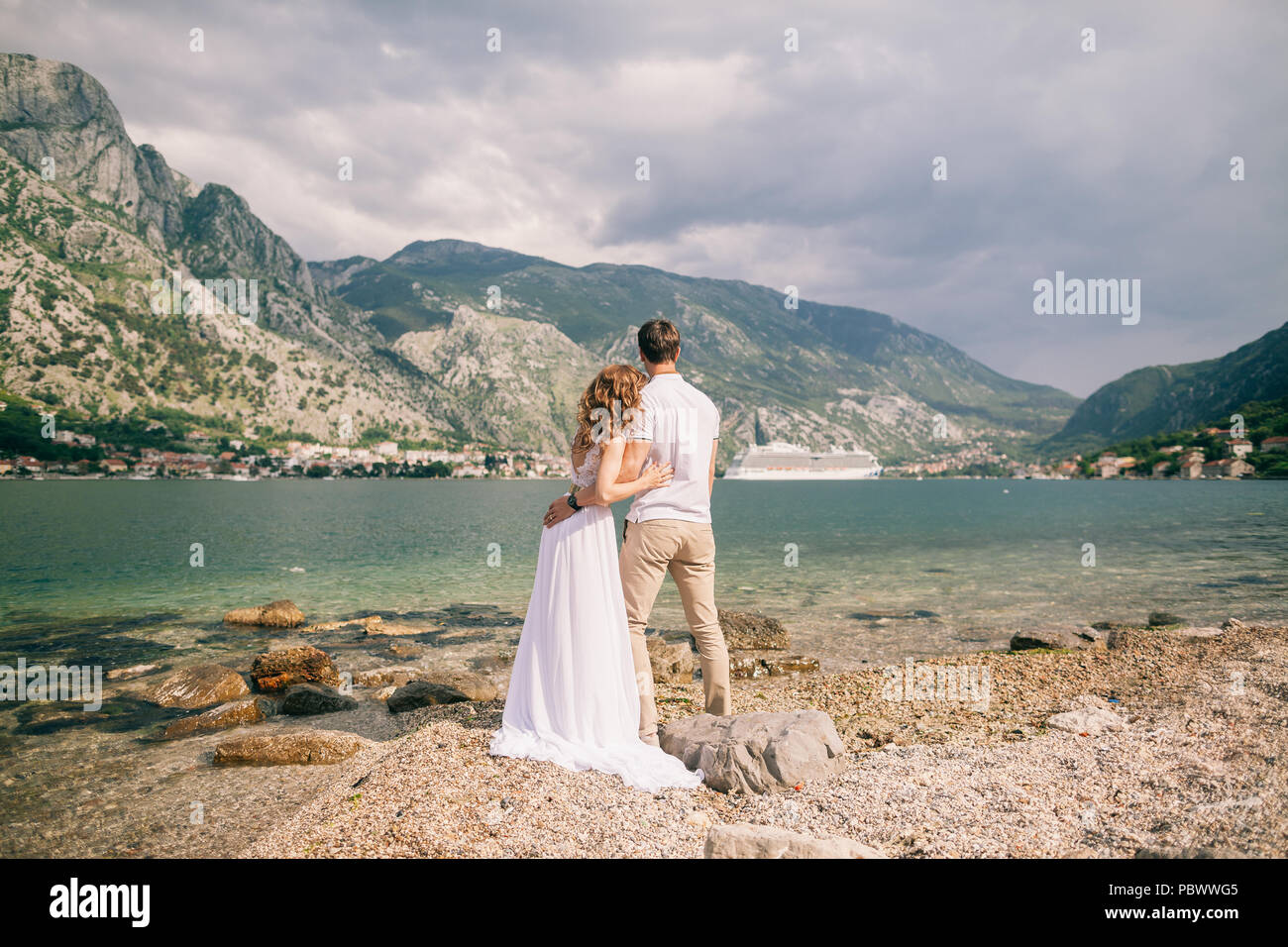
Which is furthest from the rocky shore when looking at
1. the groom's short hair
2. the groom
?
the groom's short hair

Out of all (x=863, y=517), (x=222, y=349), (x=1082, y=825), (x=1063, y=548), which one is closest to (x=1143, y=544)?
(x=1063, y=548)

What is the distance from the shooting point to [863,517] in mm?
69625

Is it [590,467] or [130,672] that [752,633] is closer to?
[590,467]

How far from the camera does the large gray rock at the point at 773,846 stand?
154 inches

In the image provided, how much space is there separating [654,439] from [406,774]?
3.79 metres

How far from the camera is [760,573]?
99.1ft

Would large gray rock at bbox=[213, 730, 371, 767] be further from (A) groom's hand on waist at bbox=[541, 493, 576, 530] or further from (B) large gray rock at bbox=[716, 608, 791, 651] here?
(B) large gray rock at bbox=[716, 608, 791, 651]

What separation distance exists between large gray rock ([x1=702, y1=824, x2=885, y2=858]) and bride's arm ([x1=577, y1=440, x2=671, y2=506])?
2.73 metres

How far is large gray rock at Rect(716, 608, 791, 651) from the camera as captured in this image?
51.1ft

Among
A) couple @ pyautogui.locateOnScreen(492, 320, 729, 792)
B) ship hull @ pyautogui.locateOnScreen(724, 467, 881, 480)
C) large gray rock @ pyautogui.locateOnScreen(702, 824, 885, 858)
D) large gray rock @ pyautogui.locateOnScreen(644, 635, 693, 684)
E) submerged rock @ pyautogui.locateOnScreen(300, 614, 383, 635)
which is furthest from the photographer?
ship hull @ pyautogui.locateOnScreen(724, 467, 881, 480)

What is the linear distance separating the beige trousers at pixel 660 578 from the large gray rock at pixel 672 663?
21.9 ft

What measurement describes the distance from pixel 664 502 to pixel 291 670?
36.0 feet

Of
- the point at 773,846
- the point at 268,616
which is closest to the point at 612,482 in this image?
the point at 773,846
